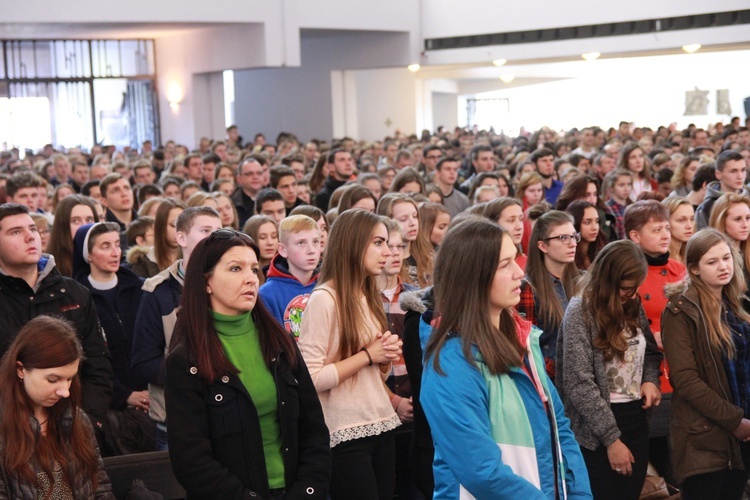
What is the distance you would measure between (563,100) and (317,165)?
26.8 meters

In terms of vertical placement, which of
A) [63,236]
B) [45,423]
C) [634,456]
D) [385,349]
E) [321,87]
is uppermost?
[321,87]

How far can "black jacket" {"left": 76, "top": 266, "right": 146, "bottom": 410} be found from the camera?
17.8 ft

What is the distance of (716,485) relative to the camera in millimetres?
4648

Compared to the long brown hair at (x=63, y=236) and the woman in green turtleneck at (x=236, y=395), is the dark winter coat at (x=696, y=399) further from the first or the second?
the long brown hair at (x=63, y=236)

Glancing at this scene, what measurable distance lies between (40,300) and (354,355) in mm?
1511

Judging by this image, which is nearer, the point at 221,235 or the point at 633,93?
the point at 221,235

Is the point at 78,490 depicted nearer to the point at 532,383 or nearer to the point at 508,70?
the point at 532,383

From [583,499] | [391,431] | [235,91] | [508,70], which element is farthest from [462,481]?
[508,70]

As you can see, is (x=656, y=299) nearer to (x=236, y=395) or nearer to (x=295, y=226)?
(x=295, y=226)

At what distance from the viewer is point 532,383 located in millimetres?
3123

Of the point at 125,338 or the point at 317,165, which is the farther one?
the point at 317,165

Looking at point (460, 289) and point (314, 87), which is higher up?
point (314, 87)

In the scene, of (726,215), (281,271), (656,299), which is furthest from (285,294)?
(726,215)

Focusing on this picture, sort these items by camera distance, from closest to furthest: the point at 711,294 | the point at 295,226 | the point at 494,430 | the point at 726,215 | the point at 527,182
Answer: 1. the point at 494,430
2. the point at 711,294
3. the point at 295,226
4. the point at 726,215
5. the point at 527,182
